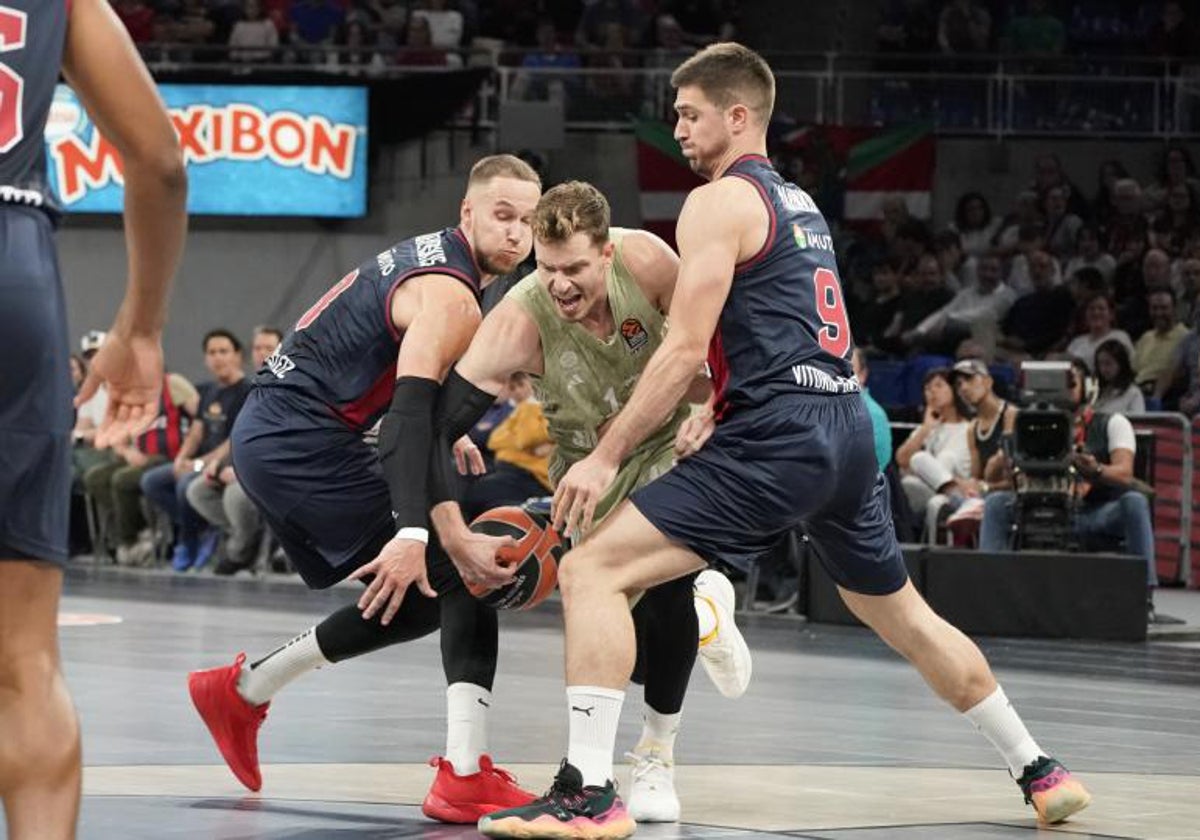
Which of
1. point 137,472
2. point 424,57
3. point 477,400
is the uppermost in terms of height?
point 424,57

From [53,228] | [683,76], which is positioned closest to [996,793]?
[683,76]

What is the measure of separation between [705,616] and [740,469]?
1.10 meters

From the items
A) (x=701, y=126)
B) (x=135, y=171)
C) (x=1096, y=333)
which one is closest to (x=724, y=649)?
(x=701, y=126)

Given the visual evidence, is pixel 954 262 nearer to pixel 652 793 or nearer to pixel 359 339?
pixel 359 339

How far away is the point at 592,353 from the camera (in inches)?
221

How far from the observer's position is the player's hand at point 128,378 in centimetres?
335

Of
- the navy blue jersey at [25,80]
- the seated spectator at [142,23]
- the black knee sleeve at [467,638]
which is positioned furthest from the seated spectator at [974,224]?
the navy blue jersey at [25,80]

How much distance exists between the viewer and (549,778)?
6.09 meters

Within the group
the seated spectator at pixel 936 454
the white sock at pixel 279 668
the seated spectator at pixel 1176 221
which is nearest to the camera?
the white sock at pixel 279 668

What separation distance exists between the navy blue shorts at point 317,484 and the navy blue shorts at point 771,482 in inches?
42.4

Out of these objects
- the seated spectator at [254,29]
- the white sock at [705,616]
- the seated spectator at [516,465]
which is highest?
the seated spectator at [254,29]

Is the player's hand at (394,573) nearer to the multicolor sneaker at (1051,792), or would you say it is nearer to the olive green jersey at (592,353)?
the olive green jersey at (592,353)

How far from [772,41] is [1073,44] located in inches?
110

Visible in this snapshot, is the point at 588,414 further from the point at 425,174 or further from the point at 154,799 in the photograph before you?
the point at 425,174
